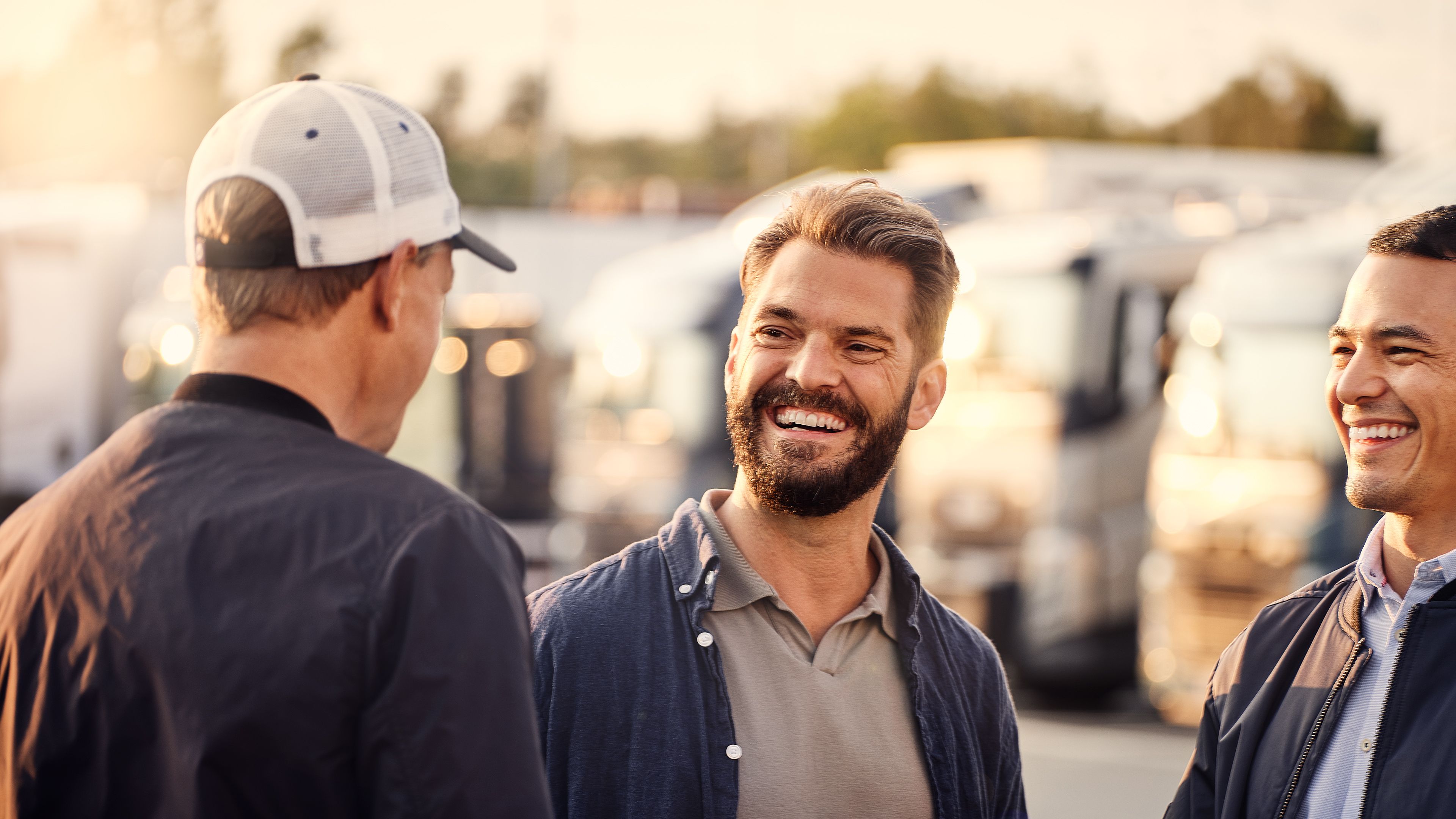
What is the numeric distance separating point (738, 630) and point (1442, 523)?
50.1 inches

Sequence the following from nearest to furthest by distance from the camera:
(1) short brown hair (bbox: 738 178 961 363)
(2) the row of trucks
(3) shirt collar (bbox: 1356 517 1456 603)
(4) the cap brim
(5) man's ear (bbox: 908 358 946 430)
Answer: (4) the cap brim, (3) shirt collar (bbox: 1356 517 1456 603), (1) short brown hair (bbox: 738 178 961 363), (5) man's ear (bbox: 908 358 946 430), (2) the row of trucks

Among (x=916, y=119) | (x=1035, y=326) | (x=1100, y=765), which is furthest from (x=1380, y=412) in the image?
(x=916, y=119)

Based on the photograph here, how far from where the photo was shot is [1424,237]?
2.87 metres

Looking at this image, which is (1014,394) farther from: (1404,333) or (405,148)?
(405,148)

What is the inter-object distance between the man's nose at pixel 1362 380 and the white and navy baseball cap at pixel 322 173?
1730 mm

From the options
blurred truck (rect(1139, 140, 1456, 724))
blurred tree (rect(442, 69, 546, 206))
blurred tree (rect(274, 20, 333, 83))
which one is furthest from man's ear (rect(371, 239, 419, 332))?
blurred tree (rect(442, 69, 546, 206))

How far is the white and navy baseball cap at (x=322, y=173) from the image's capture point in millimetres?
2043

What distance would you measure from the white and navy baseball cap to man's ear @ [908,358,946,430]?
1.17 meters

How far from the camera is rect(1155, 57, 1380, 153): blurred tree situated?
58.3 metres

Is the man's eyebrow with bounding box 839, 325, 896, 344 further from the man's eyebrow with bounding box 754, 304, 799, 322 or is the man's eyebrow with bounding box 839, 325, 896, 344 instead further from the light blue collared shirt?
the light blue collared shirt

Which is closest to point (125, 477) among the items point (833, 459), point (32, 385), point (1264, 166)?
point (833, 459)

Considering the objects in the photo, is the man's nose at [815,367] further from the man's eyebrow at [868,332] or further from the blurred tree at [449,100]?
the blurred tree at [449,100]

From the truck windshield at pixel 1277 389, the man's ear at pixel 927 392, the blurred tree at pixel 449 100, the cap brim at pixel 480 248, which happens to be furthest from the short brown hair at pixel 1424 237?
the blurred tree at pixel 449 100

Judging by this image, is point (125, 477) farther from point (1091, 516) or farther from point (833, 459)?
point (1091, 516)
